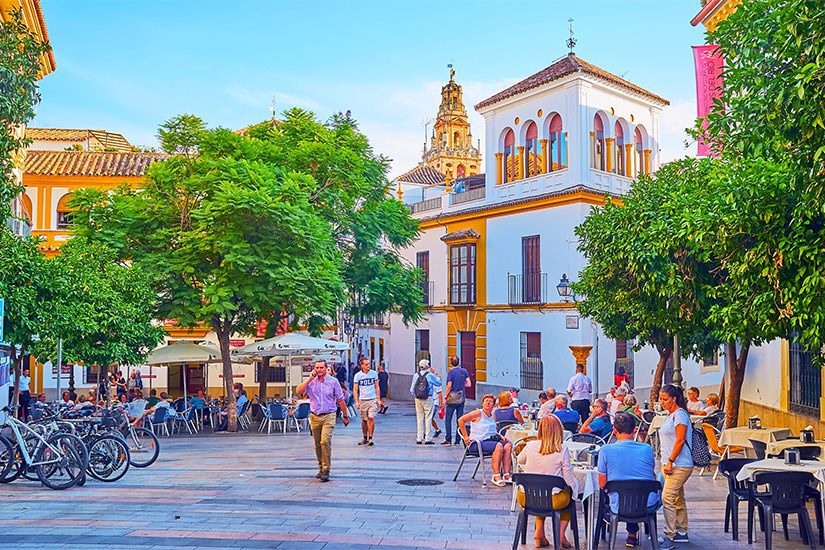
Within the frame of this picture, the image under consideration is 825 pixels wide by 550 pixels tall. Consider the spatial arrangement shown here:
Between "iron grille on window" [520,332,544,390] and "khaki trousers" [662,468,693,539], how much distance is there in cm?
2074

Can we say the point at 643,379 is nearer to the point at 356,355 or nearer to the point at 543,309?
the point at 543,309

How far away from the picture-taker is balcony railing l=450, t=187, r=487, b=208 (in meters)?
33.0

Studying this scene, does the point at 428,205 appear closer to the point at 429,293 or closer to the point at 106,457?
the point at 429,293

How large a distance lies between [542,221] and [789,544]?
21263 millimetres

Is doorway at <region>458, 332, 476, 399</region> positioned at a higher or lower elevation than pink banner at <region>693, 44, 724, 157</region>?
lower

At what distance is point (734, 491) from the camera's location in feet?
29.7

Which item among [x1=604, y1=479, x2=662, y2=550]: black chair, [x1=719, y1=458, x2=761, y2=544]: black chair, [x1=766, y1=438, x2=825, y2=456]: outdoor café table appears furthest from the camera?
[x1=766, y1=438, x2=825, y2=456]: outdoor café table

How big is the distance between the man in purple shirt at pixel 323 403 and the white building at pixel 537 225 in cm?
1548

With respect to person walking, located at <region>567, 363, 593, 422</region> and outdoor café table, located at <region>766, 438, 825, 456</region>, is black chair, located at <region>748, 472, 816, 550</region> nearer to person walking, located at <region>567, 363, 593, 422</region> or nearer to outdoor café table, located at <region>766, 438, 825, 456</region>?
outdoor café table, located at <region>766, 438, 825, 456</region>

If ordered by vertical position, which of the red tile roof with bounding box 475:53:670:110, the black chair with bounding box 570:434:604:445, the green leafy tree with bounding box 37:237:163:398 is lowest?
the black chair with bounding box 570:434:604:445

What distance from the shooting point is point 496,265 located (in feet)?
104

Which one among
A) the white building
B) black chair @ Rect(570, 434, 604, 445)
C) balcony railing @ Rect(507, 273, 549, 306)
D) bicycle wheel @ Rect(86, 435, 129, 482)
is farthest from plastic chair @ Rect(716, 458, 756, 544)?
balcony railing @ Rect(507, 273, 549, 306)

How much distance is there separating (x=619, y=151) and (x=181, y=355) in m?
17.4

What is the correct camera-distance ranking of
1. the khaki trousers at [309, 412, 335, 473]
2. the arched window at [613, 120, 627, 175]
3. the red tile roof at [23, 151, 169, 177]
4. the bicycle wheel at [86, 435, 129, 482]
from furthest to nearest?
the red tile roof at [23, 151, 169, 177] < the arched window at [613, 120, 627, 175] < the bicycle wheel at [86, 435, 129, 482] < the khaki trousers at [309, 412, 335, 473]
